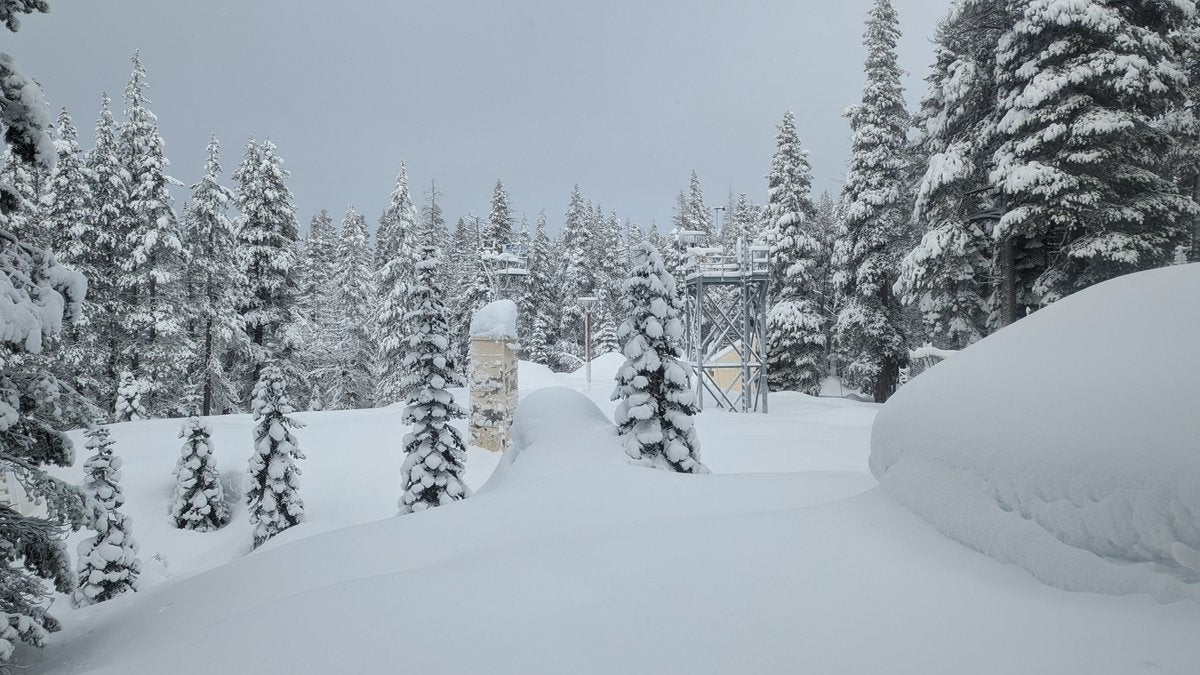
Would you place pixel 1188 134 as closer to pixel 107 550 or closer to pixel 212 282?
pixel 107 550

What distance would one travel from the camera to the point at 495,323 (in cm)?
1506

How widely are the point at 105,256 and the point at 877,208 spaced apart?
30.2 meters

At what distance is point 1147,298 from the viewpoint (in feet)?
9.78

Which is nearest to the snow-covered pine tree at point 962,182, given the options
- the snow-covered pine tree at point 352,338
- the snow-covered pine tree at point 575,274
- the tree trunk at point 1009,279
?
the tree trunk at point 1009,279

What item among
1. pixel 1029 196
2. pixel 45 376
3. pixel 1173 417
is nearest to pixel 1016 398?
pixel 1173 417

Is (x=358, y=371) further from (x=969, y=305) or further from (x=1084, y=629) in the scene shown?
(x=1084, y=629)

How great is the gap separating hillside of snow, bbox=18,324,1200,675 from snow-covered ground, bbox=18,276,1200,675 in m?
0.01

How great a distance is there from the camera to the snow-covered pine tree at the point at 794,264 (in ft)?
90.4

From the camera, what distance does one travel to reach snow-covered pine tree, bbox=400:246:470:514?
10.2 metres

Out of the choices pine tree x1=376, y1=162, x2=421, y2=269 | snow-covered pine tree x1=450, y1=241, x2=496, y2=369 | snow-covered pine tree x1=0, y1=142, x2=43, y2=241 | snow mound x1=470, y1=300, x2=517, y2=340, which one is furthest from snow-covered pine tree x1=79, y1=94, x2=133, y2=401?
snow-covered pine tree x1=450, y1=241, x2=496, y2=369

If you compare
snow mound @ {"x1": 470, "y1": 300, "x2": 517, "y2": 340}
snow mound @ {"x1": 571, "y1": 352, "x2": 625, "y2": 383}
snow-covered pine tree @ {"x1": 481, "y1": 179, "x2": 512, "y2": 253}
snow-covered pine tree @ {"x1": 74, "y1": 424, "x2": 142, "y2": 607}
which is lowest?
snow-covered pine tree @ {"x1": 74, "y1": 424, "x2": 142, "y2": 607}

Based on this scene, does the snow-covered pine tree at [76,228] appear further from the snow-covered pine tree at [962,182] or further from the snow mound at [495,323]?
the snow-covered pine tree at [962,182]

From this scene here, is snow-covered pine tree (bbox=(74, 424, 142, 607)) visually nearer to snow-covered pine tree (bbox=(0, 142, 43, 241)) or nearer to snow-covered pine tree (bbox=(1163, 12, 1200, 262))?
snow-covered pine tree (bbox=(0, 142, 43, 241))

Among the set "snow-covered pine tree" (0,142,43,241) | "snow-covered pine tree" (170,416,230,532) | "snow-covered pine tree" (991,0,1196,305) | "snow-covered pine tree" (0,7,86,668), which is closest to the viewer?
"snow-covered pine tree" (0,7,86,668)
